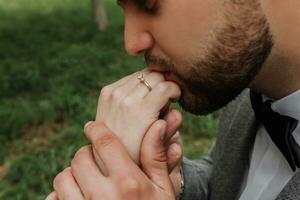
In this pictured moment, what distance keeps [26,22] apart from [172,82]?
749 cm

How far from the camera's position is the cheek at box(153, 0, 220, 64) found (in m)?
1.73

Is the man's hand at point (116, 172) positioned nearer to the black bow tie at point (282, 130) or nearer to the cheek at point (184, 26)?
the cheek at point (184, 26)

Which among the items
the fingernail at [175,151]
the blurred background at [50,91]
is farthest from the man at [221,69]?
the blurred background at [50,91]

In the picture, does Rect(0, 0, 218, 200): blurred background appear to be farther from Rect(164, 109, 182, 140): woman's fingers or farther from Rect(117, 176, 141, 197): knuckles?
Rect(117, 176, 141, 197): knuckles

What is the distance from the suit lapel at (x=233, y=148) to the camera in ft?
7.33

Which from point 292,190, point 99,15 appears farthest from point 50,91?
point 292,190

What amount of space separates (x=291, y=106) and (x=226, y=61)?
0.32m

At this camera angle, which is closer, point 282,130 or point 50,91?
point 282,130

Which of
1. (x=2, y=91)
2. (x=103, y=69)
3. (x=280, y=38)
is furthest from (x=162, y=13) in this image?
(x=103, y=69)

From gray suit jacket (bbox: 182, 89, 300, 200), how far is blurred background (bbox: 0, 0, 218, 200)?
1.90 meters

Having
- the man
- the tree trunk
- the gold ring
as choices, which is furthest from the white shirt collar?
the tree trunk

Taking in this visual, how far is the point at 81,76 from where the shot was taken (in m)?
6.24

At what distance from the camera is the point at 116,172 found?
1.67 m

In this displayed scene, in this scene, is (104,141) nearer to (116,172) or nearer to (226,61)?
(116,172)
